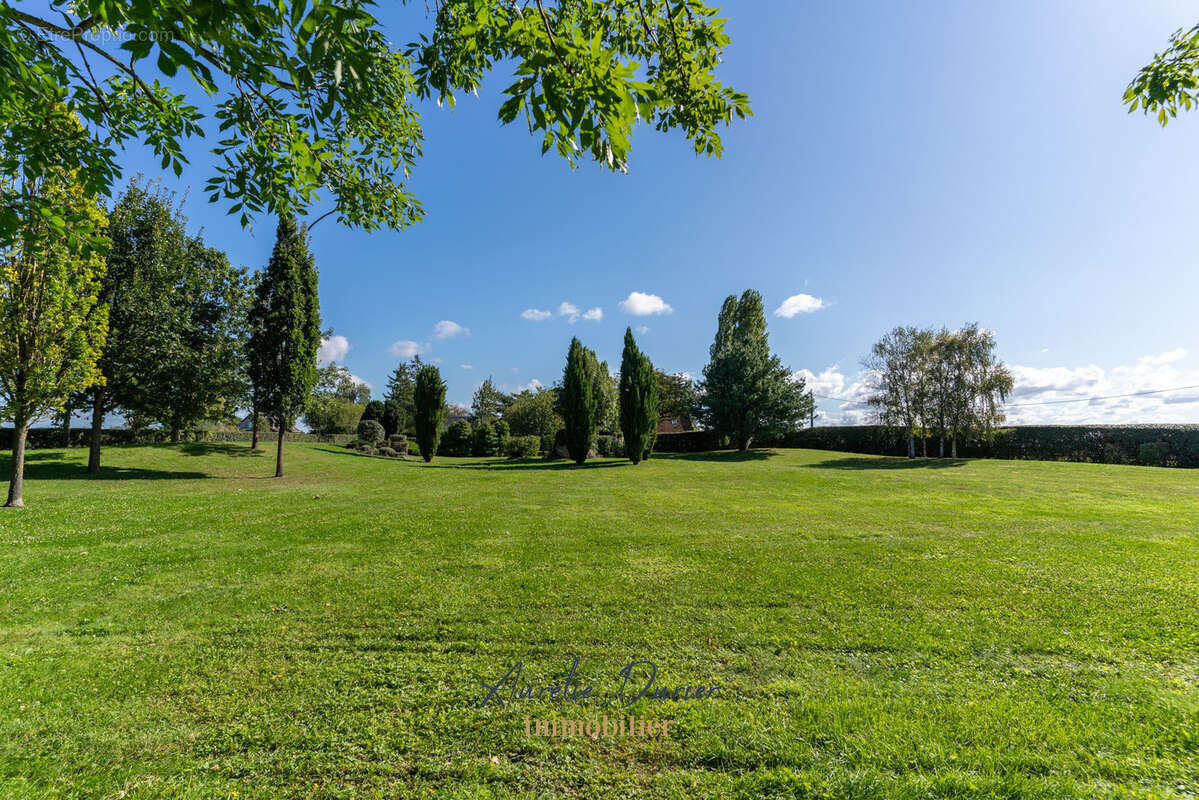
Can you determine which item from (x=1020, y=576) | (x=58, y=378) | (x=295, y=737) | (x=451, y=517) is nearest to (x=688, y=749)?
(x=295, y=737)

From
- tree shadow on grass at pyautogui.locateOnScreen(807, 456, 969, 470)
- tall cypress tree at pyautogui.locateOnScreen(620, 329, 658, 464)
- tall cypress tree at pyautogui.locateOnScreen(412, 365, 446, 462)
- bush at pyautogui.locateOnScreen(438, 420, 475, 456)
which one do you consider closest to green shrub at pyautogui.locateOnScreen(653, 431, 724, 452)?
tree shadow on grass at pyautogui.locateOnScreen(807, 456, 969, 470)

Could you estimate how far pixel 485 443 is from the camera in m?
32.6

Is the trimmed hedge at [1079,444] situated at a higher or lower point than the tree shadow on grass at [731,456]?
higher

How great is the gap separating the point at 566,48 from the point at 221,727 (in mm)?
4669

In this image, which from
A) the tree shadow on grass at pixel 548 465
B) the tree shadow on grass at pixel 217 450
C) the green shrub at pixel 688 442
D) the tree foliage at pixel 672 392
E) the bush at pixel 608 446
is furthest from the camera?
the tree foliage at pixel 672 392

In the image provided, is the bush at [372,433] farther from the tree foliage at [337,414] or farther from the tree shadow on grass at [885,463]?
the tree shadow on grass at [885,463]

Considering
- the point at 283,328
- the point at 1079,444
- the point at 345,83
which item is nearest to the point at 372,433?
the point at 283,328

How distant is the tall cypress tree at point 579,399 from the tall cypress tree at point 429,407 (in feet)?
26.8

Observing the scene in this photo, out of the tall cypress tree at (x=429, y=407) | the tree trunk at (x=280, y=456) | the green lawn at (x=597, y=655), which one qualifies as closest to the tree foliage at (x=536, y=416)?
the tall cypress tree at (x=429, y=407)

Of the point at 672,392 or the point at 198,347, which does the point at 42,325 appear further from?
the point at 672,392

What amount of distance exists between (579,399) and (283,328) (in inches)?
553

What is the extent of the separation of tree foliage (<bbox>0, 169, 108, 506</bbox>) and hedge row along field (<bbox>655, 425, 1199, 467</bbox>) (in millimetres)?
33581

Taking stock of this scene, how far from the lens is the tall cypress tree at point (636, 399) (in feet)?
79.4

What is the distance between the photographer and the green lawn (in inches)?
95.8
